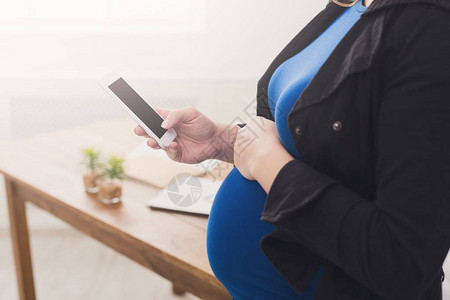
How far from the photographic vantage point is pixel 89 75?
2188mm

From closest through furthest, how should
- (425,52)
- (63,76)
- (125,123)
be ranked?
(425,52) < (125,123) < (63,76)

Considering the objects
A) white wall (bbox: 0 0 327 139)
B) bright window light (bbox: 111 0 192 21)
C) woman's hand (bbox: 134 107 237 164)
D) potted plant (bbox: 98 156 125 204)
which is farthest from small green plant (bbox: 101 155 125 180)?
bright window light (bbox: 111 0 192 21)

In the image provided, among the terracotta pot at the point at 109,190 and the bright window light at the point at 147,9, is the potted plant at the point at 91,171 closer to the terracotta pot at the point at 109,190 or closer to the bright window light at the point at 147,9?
the terracotta pot at the point at 109,190

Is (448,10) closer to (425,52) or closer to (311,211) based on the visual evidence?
(425,52)

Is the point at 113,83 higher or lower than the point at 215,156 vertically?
higher

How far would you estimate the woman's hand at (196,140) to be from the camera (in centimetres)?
91

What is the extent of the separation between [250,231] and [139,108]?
15.0 inches

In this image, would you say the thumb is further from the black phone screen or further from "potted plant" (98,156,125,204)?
"potted plant" (98,156,125,204)

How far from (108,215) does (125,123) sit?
83 cm

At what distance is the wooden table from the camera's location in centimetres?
91

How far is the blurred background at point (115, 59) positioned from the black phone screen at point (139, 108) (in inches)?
53.0

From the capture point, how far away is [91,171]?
3.89 feet

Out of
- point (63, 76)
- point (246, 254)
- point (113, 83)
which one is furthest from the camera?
point (63, 76)

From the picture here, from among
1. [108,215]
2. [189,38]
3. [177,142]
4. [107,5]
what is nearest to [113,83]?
[177,142]
